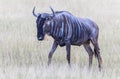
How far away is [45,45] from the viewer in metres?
11.8

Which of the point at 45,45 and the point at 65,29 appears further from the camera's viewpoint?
the point at 45,45

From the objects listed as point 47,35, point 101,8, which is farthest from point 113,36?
point 101,8

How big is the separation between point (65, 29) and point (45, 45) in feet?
7.51

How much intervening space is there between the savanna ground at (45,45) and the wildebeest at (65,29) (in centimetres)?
25

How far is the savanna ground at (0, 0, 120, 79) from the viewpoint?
26.4ft

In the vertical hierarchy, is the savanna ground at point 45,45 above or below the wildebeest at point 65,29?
below

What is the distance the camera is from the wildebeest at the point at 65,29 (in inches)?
358

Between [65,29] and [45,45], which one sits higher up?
[65,29]

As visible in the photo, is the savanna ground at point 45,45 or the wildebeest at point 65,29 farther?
the wildebeest at point 65,29

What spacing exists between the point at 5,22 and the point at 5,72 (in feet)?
22.4

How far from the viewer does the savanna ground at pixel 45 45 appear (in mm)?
8039

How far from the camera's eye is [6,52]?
35.2 feet

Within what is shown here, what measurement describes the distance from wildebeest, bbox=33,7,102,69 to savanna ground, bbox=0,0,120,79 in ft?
0.81

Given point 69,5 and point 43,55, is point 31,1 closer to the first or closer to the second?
point 69,5
